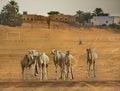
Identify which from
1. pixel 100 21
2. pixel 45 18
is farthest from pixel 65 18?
pixel 100 21

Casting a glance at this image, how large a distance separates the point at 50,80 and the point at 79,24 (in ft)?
81.3

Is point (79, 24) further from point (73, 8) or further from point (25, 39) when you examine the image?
point (25, 39)

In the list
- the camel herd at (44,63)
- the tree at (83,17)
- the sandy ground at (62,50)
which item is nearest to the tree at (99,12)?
the tree at (83,17)

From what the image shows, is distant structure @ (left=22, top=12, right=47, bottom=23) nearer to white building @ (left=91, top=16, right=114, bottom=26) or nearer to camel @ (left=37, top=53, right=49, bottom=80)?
white building @ (left=91, top=16, right=114, bottom=26)

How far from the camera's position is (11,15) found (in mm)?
37719

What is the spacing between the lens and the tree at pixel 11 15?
35594 millimetres

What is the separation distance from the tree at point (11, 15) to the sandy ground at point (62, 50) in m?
0.95

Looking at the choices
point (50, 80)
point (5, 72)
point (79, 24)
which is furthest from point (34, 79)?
point (79, 24)

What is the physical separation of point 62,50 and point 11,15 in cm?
1342

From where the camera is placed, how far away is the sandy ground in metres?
13.4

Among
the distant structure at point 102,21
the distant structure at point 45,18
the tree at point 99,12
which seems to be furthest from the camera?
the distant structure at point 102,21

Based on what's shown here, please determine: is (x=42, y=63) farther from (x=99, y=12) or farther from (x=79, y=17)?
(x=79, y=17)

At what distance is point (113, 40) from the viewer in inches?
1188

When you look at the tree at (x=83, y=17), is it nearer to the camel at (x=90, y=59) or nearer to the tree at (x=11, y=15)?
the tree at (x=11, y=15)
